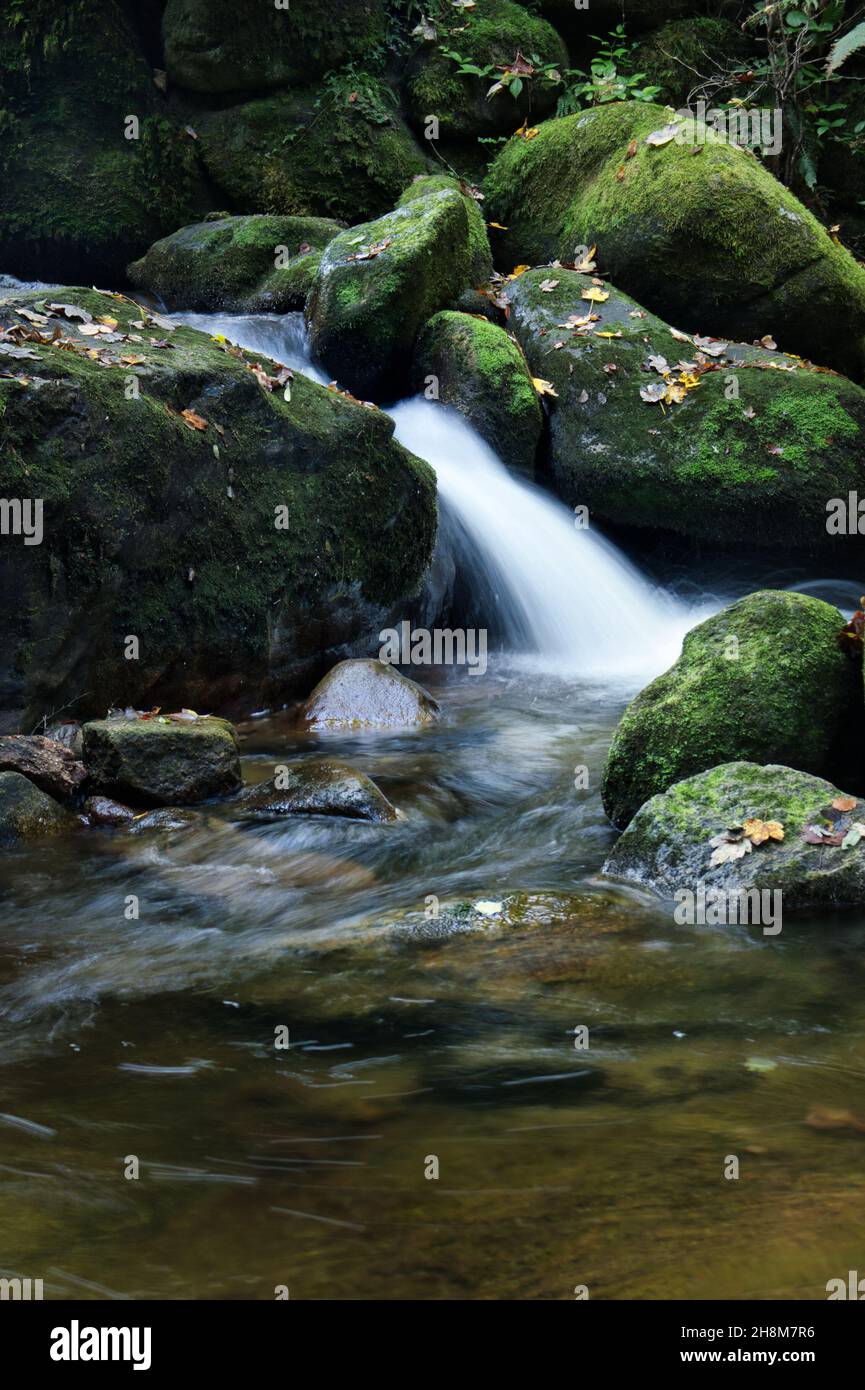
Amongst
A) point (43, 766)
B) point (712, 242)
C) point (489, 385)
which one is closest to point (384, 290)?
point (489, 385)

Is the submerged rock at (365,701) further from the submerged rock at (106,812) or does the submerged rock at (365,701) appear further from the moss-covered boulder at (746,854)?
the moss-covered boulder at (746,854)

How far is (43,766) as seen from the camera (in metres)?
5.86

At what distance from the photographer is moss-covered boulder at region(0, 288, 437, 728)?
254 inches

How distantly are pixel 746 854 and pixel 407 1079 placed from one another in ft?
6.36

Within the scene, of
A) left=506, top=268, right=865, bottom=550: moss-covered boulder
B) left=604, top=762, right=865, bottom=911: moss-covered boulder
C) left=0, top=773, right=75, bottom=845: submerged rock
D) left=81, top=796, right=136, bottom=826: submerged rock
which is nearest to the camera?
left=604, top=762, right=865, bottom=911: moss-covered boulder

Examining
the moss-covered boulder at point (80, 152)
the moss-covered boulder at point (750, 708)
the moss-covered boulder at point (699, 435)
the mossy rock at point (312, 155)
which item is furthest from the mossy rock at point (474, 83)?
the moss-covered boulder at point (750, 708)

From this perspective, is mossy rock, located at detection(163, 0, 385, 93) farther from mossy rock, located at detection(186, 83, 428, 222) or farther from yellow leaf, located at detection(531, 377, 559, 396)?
yellow leaf, located at detection(531, 377, 559, 396)

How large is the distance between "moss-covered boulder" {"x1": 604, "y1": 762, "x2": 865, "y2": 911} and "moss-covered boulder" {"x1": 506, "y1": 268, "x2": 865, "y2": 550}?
19.6 feet

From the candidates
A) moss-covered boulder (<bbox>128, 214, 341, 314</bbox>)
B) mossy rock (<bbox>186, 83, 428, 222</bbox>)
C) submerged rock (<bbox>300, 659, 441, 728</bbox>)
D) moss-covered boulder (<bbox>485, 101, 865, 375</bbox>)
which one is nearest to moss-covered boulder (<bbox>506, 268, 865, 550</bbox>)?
moss-covered boulder (<bbox>485, 101, 865, 375</bbox>)

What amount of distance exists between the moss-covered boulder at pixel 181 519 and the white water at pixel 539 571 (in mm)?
1024

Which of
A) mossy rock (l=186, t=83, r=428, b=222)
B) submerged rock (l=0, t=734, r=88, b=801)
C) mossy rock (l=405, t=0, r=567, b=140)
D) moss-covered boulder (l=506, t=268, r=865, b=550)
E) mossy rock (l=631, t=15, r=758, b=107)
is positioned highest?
mossy rock (l=631, t=15, r=758, b=107)

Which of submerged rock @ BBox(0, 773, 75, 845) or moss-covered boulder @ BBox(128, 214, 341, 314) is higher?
moss-covered boulder @ BBox(128, 214, 341, 314)

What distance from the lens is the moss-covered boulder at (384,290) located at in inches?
411
